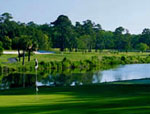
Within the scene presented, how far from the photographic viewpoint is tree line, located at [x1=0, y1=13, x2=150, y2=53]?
354 ft

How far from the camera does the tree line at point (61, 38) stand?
108 m

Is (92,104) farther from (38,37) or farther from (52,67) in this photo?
(38,37)

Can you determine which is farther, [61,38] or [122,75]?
[61,38]

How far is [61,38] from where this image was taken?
136 m

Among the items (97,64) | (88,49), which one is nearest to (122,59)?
(97,64)

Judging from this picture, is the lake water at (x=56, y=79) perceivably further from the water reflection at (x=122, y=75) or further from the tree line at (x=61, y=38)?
the tree line at (x=61, y=38)

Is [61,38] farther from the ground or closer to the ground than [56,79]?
farther from the ground

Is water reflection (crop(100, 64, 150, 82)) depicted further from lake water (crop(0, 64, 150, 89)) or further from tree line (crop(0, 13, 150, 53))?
tree line (crop(0, 13, 150, 53))

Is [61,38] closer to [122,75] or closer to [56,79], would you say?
[122,75]

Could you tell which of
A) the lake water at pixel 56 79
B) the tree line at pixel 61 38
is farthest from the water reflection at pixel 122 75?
the tree line at pixel 61 38

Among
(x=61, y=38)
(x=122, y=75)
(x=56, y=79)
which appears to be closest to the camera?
(x=56, y=79)

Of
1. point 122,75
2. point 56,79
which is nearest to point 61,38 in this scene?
point 122,75

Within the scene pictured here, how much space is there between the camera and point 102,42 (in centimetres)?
15225

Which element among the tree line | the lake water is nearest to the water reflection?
the lake water
